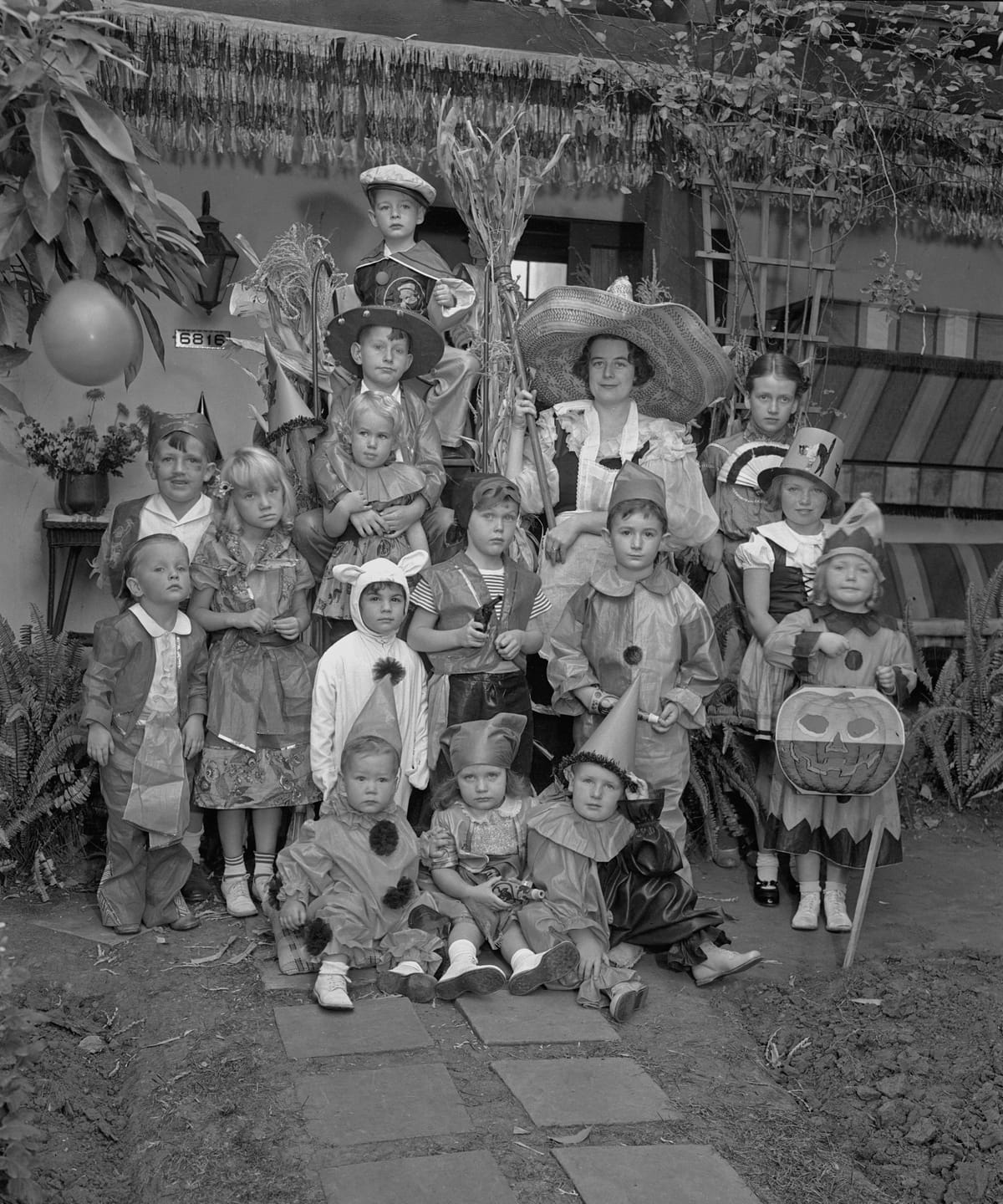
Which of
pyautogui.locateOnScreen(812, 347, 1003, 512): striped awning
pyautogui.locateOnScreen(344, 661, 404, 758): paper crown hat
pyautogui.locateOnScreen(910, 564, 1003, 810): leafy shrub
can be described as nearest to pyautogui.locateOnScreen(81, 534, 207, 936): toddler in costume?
pyautogui.locateOnScreen(344, 661, 404, 758): paper crown hat

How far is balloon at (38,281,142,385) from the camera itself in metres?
3.65

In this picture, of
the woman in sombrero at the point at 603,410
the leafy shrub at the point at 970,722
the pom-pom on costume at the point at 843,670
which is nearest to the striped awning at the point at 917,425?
the leafy shrub at the point at 970,722

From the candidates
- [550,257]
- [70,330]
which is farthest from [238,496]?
[550,257]

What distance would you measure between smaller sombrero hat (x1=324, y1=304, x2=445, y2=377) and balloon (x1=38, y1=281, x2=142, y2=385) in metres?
1.45

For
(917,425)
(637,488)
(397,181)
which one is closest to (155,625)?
(637,488)

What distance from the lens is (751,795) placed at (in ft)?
17.8

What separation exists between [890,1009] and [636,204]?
470 cm

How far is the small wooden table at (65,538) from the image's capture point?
6.79 m

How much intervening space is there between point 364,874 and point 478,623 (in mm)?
931

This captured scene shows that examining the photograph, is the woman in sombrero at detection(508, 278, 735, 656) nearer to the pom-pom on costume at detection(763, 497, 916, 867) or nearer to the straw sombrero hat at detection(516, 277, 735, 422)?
the straw sombrero hat at detection(516, 277, 735, 422)

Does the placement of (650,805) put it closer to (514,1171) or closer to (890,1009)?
(890,1009)

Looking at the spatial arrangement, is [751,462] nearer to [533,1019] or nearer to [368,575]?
[368,575]

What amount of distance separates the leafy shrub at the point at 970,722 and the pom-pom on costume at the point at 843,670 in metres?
1.34

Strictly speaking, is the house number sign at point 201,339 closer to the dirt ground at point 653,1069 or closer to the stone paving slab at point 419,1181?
the dirt ground at point 653,1069
